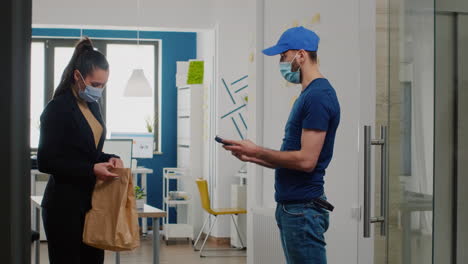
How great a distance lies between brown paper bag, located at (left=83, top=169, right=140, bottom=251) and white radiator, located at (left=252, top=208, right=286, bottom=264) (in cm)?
146

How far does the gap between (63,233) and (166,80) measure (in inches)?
272

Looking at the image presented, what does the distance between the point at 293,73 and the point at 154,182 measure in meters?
6.99

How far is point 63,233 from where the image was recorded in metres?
2.45

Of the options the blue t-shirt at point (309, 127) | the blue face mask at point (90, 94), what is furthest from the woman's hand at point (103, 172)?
the blue t-shirt at point (309, 127)

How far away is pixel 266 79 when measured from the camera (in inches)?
170

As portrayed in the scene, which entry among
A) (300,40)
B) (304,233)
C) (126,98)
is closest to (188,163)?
(126,98)

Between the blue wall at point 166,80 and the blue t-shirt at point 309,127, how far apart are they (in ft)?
23.0

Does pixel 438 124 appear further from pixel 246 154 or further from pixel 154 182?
pixel 154 182

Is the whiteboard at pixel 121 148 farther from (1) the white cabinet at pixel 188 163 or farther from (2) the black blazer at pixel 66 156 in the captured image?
(1) the white cabinet at pixel 188 163

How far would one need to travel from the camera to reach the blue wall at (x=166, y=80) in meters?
9.22

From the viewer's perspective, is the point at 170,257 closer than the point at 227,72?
Yes

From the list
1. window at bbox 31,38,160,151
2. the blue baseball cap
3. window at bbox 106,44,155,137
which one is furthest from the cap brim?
window at bbox 106,44,155,137

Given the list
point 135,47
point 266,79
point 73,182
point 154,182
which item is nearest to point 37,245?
point 266,79

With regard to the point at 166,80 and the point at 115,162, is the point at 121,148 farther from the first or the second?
the point at 166,80
